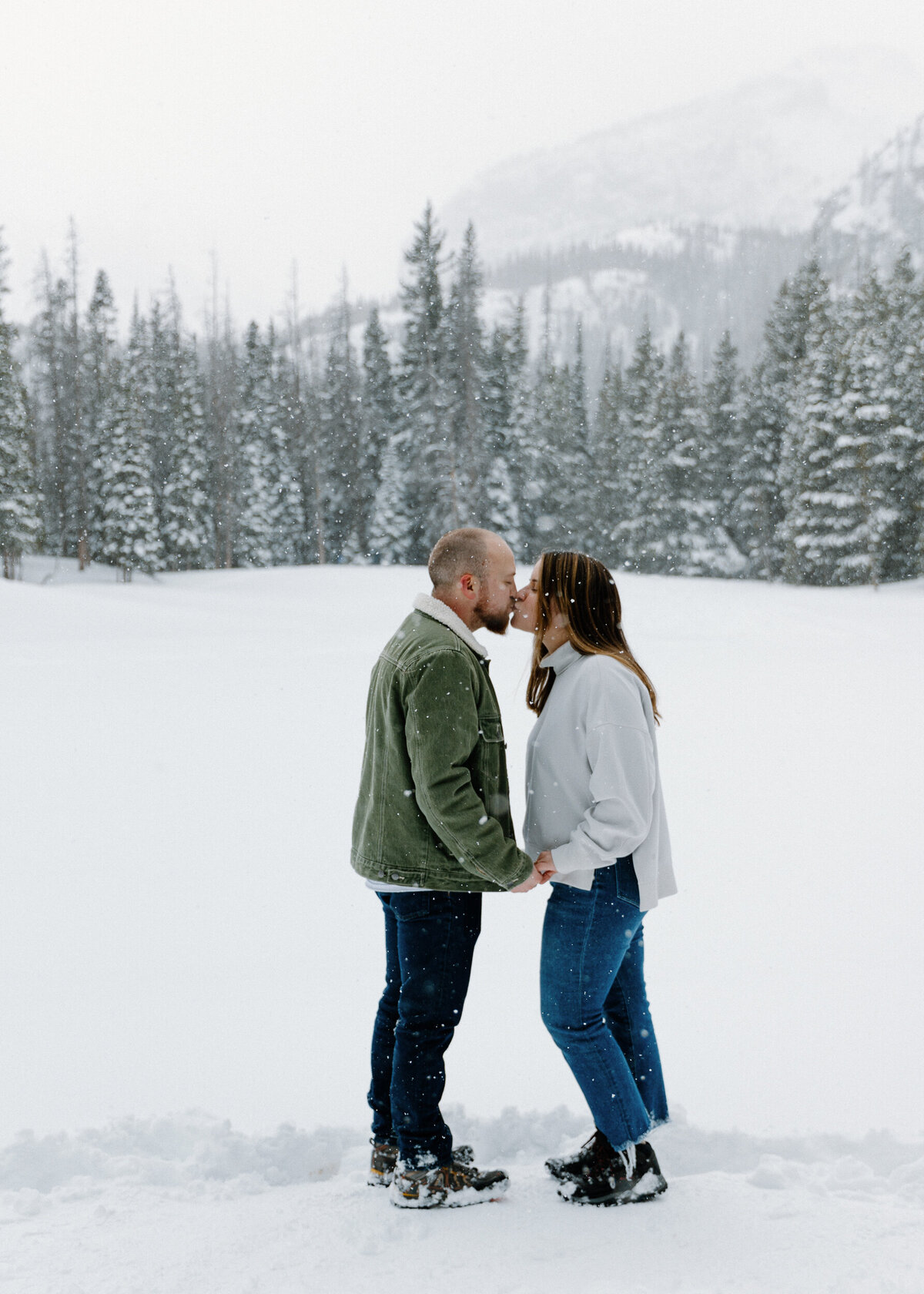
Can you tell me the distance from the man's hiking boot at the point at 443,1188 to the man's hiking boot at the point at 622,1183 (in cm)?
23

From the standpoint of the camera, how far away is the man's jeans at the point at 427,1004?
2.68 metres

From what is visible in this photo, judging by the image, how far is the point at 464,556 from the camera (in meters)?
2.71

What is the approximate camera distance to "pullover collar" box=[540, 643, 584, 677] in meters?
2.74

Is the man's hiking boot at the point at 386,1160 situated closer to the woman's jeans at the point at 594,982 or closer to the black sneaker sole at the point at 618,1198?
the black sneaker sole at the point at 618,1198

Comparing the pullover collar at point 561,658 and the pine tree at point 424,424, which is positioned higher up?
the pine tree at point 424,424

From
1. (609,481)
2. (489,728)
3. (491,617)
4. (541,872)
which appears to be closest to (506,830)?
(541,872)

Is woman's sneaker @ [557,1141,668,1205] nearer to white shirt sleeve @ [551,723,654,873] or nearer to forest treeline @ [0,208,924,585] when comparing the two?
white shirt sleeve @ [551,723,654,873]

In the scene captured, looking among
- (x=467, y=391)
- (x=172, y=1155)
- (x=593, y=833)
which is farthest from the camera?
(x=467, y=391)

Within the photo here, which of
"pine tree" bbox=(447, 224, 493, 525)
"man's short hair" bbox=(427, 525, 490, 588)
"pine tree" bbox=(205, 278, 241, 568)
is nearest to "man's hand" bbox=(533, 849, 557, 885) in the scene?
"man's short hair" bbox=(427, 525, 490, 588)

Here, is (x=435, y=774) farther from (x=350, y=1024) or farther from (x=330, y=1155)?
(x=350, y=1024)

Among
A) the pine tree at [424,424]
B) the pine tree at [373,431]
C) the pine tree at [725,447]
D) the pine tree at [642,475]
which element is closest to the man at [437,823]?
the pine tree at [424,424]

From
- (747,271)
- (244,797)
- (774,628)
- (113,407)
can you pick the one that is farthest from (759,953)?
(747,271)

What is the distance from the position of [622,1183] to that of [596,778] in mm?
1235

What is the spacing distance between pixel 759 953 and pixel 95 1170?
11.1ft
